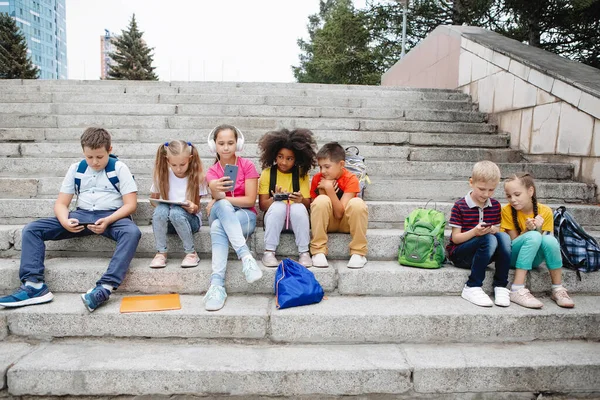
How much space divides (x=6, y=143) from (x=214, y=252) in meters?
3.66

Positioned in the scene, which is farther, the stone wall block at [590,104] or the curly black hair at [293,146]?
the stone wall block at [590,104]

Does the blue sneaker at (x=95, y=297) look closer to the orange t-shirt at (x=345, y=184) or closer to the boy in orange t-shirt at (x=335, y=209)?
the boy in orange t-shirt at (x=335, y=209)

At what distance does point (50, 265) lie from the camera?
3.07 metres

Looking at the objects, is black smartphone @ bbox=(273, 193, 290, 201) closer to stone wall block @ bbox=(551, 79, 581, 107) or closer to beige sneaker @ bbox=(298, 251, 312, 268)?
beige sneaker @ bbox=(298, 251, 312, 268)

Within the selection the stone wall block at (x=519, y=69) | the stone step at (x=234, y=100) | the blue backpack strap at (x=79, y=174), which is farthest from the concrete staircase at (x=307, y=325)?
the stone step at (x=234, y=100)

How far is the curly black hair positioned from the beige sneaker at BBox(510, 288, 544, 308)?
6.38 ft

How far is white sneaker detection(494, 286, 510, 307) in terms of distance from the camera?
113 inches

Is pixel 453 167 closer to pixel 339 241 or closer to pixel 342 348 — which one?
pixel 339 241

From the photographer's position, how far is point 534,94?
16.0 ft

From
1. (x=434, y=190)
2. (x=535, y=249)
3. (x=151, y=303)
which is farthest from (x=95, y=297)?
(x=434, y=190)

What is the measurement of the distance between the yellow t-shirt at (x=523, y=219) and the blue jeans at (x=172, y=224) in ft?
8.51

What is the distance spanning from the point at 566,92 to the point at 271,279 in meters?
3.91

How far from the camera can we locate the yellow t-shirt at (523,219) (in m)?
3.06

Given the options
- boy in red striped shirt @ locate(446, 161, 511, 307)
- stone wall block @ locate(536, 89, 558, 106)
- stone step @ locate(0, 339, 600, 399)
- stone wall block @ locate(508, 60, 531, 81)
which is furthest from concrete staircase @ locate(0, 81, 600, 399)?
stone wall block @ locate(508, 60, 531, 81)
